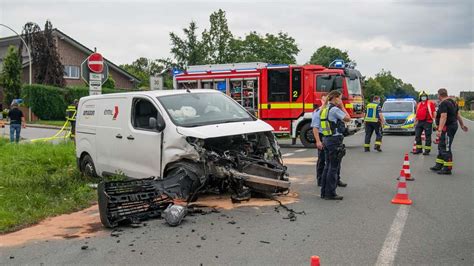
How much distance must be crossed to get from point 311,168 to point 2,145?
1034 centimetres

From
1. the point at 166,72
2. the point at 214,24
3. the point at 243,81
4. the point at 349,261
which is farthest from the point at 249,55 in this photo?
the point at 349,261

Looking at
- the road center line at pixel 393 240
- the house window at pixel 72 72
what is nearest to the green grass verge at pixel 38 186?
the road center line at pixel 393 240

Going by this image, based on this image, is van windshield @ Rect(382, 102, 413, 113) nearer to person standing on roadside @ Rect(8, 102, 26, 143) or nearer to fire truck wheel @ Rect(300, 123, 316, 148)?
fire truck wheel @ Rect(300, 123, 316, 148)

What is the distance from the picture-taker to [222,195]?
317 inches

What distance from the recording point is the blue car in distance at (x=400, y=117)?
76.0ft

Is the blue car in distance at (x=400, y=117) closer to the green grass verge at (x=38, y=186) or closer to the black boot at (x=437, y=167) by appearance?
the black boot at (x=437, y=167)

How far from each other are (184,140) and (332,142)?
2402 mm

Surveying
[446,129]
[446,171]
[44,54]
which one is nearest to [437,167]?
[446,171]

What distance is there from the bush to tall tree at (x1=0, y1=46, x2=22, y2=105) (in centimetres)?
647

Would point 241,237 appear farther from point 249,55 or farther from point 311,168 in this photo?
point 249,55

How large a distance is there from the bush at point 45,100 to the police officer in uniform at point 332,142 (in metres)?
32.6

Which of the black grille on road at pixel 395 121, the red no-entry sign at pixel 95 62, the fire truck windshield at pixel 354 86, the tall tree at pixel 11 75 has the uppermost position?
the tall tree at pixel 11 75

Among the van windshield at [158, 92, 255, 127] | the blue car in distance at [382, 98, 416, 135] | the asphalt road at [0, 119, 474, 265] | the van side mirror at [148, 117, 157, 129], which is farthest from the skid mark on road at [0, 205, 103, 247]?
the blue car in distance at [382, 98, 416, 135]

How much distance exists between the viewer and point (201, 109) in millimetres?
8047
